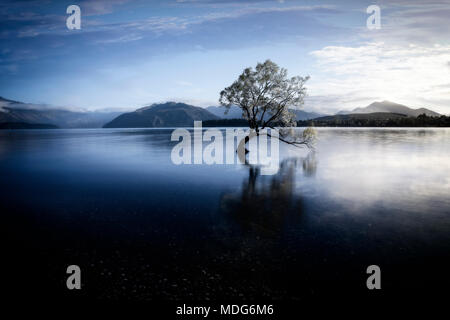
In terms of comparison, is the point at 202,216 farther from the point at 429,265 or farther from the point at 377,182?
the point at 377,182

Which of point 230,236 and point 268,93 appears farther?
point 268,93

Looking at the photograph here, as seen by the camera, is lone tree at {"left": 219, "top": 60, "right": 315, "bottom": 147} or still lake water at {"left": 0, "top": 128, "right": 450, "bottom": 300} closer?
still lake water at {"left": 0, "top": 128, "right": 450, "bottom": 300}

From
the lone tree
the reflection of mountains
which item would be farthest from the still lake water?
the lone tree

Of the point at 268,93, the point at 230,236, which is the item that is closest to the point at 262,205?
the point at 230,236

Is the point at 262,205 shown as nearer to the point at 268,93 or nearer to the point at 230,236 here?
the point at 230,236

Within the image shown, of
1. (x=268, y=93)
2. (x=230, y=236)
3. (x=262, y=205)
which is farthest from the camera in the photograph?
(x=268, y=93)

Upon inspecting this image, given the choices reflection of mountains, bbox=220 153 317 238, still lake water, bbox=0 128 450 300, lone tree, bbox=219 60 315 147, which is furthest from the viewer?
lone tree, bbox=219 60 315 147

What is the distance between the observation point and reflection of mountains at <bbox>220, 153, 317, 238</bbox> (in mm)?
12750

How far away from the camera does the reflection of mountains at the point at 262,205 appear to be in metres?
12.8

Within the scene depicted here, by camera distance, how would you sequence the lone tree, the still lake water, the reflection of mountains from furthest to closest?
the lone tree < the reflection of mountains < the still lake water

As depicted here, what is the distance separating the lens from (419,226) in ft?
41.4

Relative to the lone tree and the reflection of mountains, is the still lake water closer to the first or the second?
the reflection of mountains

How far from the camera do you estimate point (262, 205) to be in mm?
16469
